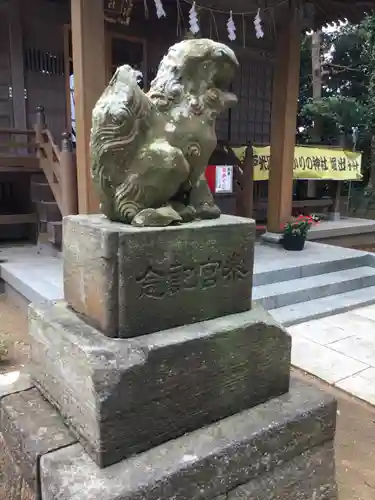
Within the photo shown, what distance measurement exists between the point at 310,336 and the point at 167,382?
3.34 meters

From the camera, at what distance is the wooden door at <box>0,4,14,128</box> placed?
761 cm

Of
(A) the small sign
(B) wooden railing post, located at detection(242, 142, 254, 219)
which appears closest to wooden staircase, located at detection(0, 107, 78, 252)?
(A) the small sign

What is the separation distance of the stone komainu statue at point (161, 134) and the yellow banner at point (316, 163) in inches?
263

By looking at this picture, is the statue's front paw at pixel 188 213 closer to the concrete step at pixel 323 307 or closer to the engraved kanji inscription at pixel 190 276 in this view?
the engraved kanji inscription at pixel 190 276

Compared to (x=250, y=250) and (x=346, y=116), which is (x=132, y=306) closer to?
(x=250, y=250)

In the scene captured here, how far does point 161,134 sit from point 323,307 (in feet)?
13.9

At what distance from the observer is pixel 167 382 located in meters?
1.93

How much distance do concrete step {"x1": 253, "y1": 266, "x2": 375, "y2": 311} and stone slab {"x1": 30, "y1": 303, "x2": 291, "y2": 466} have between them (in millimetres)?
3051

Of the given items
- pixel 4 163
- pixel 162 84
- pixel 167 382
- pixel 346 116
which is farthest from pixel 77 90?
pixel 346 116

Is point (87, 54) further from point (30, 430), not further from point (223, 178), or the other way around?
point (30, 430)

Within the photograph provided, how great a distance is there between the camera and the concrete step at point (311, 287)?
5.43 metres

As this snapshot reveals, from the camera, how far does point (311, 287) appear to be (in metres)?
5.85

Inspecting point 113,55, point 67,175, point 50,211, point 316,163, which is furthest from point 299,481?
point 316,163

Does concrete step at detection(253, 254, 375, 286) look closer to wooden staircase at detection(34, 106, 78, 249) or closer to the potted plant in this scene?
the potted plant
